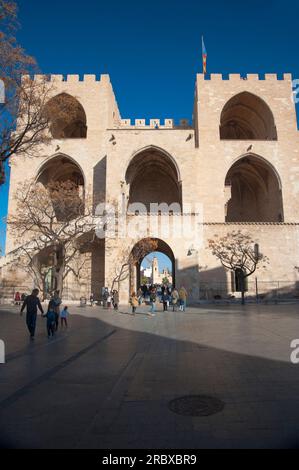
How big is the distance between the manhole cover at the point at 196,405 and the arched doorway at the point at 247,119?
1110 inches

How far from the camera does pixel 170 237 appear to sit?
24531 mm

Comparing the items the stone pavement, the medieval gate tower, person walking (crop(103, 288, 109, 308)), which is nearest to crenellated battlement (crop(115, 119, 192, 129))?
the medieval gate tower

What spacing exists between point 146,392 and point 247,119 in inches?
1300

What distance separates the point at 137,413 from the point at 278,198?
27030 millimetres

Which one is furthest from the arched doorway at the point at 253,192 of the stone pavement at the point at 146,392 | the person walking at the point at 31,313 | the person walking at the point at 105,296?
the person walking at the point at 31,313

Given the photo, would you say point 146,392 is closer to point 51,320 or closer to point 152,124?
point 51,320

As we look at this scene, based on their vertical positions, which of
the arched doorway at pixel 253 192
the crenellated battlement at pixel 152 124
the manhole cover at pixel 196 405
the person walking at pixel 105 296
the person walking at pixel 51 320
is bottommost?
the manhole cover at pixel 196 405

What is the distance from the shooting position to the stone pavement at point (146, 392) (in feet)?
10.5

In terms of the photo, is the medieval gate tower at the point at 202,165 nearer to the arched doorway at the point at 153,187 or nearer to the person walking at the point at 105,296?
the arched doorway at the point at 153,187

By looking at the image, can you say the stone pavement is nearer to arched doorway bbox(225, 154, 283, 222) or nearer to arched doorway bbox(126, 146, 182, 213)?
arched doorway bbox(225, 154, 283, 222)

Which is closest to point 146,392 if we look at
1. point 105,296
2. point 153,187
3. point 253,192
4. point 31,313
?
point 31,313

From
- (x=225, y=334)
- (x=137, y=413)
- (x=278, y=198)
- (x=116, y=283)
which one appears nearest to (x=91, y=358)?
(x=137, y=413)

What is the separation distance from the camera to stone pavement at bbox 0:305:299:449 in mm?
3188
